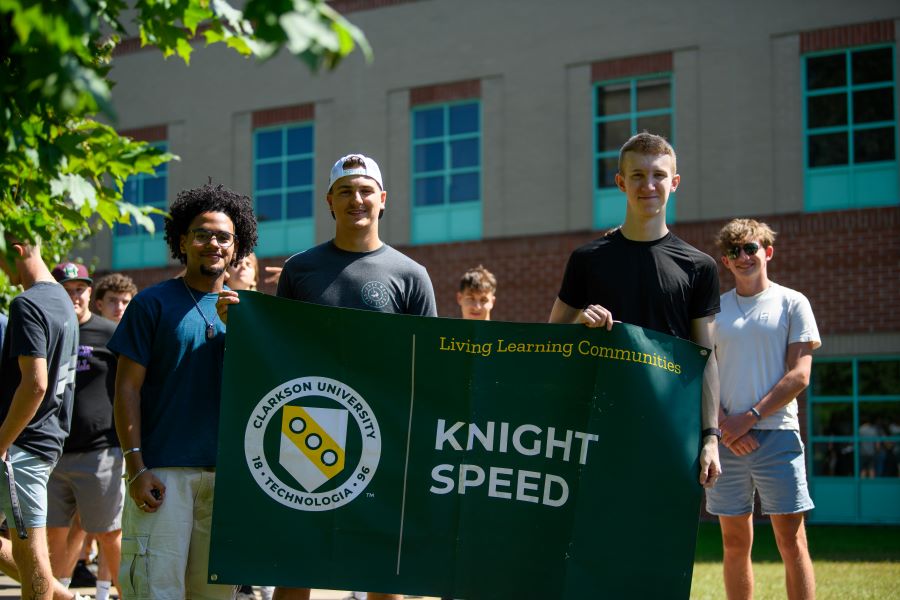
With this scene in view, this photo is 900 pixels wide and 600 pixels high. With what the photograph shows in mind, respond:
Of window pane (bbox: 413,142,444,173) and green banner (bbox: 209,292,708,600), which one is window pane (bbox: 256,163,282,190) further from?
green banner (bbox: 209,292,708,600)

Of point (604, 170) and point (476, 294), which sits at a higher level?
point (604, 170)

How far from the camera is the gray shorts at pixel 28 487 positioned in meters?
5.58

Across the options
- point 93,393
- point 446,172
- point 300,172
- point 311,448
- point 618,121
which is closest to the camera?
point 311,448

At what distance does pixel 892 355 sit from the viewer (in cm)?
1636

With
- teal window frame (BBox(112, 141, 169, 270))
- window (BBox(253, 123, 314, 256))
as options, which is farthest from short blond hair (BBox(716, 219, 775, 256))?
teal window frame (BBox(112, 141, 169, 270))

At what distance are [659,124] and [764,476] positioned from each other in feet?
41.2

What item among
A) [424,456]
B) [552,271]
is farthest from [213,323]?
[552,271]

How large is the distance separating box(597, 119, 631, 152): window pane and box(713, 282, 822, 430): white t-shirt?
12185mm

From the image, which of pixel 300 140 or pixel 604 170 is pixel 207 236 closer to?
pixel 604 170

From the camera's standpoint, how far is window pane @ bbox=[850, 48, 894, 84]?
54.2 feet

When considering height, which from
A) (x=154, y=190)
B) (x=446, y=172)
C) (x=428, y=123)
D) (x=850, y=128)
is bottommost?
(x=446, y=172)

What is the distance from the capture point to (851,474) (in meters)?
16.7

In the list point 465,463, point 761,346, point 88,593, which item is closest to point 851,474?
point 761,346

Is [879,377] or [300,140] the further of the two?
[300,140]
